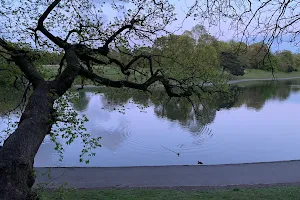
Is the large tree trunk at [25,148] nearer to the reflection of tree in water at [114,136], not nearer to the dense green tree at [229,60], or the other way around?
the dense green tree at [229,60]

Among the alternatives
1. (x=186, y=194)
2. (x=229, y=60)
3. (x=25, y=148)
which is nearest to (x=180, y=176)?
(x=186, y=194)

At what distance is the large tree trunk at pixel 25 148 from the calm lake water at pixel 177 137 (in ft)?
11.9

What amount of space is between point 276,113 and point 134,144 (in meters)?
13.0

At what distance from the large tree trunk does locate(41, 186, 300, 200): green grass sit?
3.00 meters

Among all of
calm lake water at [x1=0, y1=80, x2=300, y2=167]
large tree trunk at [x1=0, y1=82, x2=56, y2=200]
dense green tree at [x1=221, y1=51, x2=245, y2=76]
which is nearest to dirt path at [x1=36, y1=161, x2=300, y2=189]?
calm lake water at [x1=0, y1=80, x2=300, y2=167]

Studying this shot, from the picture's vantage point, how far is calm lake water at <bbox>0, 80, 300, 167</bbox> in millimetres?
11867

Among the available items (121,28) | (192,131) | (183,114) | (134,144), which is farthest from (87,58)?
(183,114)

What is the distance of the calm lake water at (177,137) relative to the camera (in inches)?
467

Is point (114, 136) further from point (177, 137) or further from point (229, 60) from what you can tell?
point (229, 60)

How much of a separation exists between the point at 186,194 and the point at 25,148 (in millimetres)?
4545

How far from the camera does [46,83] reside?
4.52m

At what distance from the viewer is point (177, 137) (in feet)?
52.0

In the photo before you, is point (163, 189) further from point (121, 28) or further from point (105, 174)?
point (121, 28)

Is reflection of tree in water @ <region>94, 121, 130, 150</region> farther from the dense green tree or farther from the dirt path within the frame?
the dense green tree
